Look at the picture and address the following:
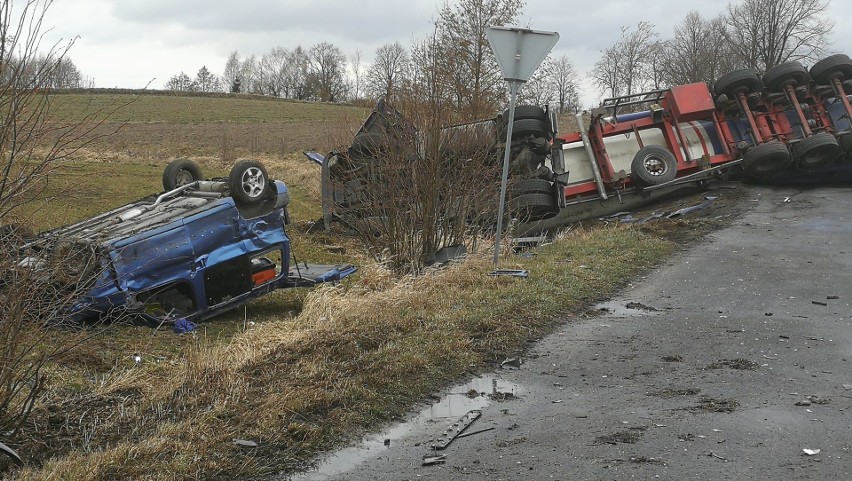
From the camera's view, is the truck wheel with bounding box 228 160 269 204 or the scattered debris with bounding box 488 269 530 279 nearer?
the scattered debris with bounding box 488 269 530 279

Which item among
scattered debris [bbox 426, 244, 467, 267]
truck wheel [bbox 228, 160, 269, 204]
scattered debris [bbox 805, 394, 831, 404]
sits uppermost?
truck wheel [bbox 228, 160, 269, 204]

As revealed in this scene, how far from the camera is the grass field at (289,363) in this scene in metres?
4.55

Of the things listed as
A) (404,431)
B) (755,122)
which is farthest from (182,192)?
(755,122)

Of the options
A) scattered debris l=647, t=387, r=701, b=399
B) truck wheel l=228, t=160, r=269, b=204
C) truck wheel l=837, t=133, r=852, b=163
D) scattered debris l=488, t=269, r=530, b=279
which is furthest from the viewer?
truck wheel l=837, t=133, r=852, b=163

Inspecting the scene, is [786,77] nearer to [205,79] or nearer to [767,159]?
[767,159]

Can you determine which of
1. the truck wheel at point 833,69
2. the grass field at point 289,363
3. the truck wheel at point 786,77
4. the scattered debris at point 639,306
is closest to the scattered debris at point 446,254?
the grass field at point 289,363

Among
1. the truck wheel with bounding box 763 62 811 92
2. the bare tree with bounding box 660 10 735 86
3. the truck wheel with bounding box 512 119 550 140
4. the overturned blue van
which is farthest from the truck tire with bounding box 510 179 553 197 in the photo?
the bare tree with bounding box 660 10 735 86

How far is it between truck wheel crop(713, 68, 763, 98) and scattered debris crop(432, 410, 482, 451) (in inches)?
493

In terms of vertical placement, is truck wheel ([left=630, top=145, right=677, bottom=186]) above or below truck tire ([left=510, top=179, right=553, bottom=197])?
below

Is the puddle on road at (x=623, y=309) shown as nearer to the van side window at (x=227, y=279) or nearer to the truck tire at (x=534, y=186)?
the van side window at (x=227, y=279)

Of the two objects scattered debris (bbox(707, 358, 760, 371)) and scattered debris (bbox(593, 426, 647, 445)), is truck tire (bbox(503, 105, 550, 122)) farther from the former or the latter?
scattered debris (bbox(593, 426, 647, 445))

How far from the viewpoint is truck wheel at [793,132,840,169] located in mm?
15189

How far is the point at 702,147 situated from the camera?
53.1 feet

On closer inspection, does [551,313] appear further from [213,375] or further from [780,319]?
[213,375]
